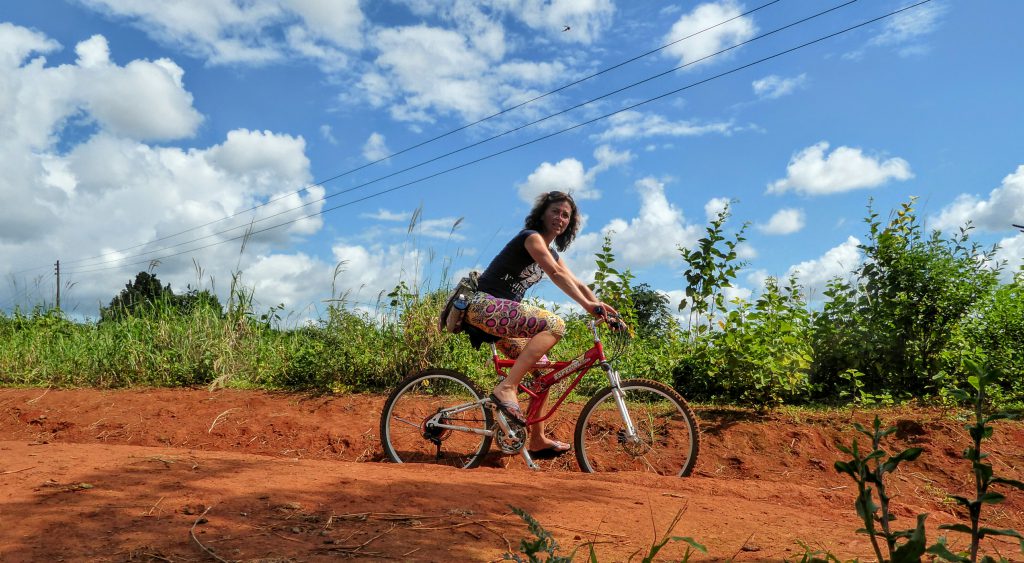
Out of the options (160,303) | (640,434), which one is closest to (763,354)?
(640,434)

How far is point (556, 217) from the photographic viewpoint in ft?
17.0

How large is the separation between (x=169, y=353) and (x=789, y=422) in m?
6.89

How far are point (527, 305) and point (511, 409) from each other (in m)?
0.72

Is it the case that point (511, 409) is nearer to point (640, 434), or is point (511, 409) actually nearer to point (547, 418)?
point (547, 418)

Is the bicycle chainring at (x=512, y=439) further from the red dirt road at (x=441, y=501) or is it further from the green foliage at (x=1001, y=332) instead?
the green foliage at (x=1001, y=332)

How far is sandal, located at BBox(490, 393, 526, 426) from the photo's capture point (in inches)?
199

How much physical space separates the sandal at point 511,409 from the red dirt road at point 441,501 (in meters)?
0.60

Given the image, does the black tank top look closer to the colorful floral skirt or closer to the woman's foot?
the colorful floral skirt

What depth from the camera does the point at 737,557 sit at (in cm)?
275

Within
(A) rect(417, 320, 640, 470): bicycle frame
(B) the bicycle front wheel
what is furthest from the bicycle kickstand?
(B) the bicycle front wheel

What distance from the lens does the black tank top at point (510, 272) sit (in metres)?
5.11

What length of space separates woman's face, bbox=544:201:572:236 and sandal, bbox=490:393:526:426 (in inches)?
48.6

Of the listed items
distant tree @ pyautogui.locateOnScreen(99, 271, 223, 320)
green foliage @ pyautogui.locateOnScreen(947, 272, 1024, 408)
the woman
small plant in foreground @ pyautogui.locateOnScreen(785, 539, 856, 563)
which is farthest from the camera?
distant tree @ pyautogui.locateOnScreen(99, 271, 223, 320)

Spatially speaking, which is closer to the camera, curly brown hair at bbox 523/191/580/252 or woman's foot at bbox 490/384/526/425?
woman's foot at bbox 490/384/526/425
